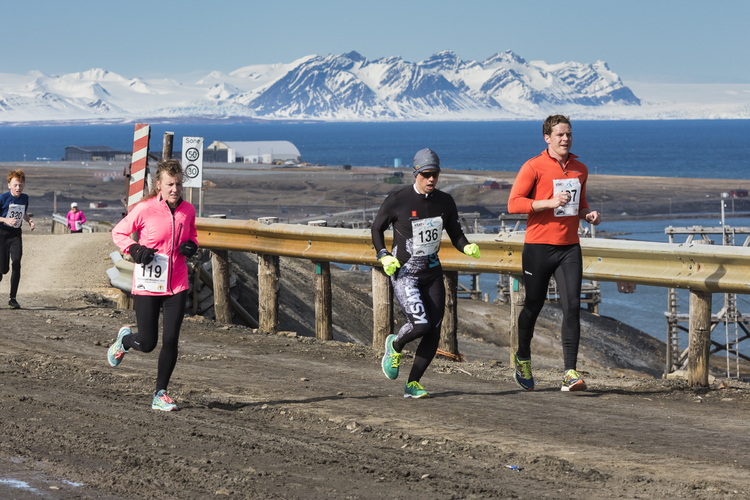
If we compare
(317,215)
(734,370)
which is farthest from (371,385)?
(317,215)

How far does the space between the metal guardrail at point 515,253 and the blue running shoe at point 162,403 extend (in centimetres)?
330

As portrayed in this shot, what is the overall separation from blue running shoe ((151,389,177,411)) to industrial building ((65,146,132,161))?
151553 millimetres

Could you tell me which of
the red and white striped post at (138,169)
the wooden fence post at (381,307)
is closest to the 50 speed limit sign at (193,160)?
the red and white striped post at (138,169)

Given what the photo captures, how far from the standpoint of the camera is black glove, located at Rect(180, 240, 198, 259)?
613 cm

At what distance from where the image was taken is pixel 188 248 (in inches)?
243

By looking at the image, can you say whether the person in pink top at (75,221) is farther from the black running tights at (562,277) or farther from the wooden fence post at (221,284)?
the black running tights at (562,277)

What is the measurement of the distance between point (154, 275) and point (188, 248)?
30 cm

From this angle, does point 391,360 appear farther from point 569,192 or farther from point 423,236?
point 569,192

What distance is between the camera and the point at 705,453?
5.21 meters

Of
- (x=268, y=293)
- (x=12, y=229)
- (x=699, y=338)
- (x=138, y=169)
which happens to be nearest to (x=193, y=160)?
(x=138, y=169)

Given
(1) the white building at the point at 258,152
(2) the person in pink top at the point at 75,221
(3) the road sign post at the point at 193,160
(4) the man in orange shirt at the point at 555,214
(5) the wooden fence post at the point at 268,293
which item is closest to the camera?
(4) the man in orange shirt at the point at 555,214

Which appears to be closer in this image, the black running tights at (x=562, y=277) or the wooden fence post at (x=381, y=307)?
the black running tights at (x=562, y=277)

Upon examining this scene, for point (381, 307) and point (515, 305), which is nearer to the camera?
point (515, 305)

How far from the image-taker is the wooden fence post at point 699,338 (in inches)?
285
